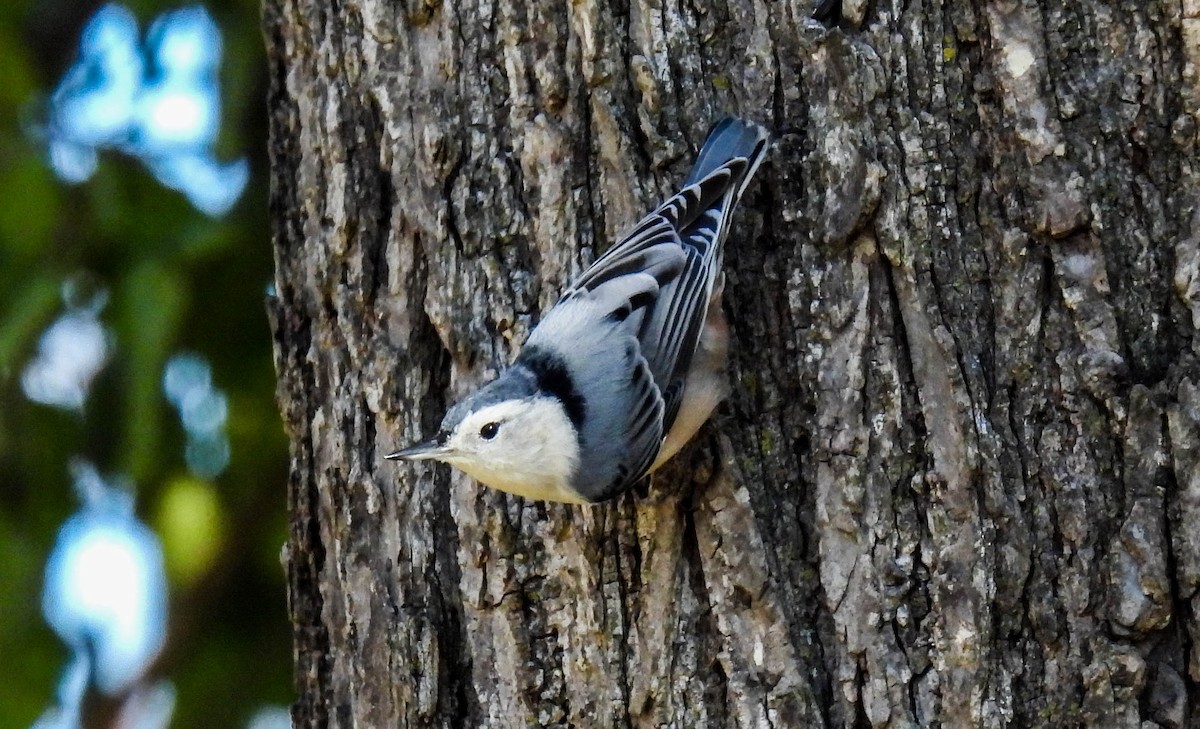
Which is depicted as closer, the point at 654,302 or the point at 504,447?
the point at 504,447

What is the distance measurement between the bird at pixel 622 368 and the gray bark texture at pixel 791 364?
63mm

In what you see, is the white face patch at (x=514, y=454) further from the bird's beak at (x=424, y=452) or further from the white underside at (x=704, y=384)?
the white underside at (x=704, y=384)

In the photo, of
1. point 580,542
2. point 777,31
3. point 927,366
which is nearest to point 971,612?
point 927,366

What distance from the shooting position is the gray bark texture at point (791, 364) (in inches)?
72.3

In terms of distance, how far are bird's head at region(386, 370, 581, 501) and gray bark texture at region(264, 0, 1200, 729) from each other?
96 mm

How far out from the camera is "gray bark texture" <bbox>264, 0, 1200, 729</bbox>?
6.03ft

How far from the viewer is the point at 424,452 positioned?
6.52ft

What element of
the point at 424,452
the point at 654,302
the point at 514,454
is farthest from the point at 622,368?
the point at 424,452

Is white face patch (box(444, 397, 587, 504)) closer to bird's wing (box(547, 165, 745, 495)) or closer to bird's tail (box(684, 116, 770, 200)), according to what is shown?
bird's wing (box(547, 165, 745, 495))

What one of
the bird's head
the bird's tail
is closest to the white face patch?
the bird's head

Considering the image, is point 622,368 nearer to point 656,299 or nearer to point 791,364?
point 656,299

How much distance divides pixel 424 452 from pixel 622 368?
40 centimetres

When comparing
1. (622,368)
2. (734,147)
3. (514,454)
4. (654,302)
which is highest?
(734,147)

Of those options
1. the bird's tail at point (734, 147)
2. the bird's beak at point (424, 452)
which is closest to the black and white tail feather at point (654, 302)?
the bird's tail at point (734, 147)
